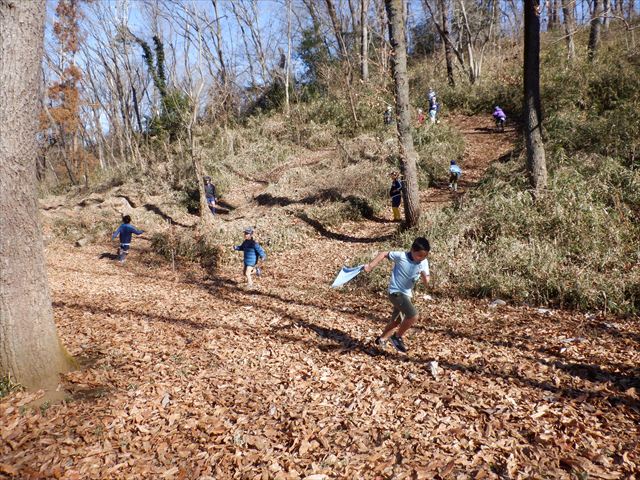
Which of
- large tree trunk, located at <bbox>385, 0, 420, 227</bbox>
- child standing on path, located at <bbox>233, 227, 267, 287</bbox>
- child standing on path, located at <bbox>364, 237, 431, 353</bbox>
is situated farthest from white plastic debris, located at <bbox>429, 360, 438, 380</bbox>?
large tree trunk, located at <bbox>385, 0, 420, 227</bbox>


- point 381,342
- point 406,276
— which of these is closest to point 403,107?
point 406,276

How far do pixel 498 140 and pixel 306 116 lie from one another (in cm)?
1116

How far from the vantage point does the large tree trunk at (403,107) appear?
32.3 ft

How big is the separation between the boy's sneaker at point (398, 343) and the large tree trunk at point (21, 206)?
166 inches

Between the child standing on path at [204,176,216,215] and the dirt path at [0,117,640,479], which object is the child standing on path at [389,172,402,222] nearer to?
the dirt path at [0,117,640,479]

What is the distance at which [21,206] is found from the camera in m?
3.85

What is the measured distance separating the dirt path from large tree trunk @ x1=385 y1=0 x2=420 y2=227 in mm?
4155

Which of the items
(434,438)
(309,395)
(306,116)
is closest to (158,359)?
(309,395)

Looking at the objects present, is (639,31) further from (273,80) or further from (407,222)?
(273,80)

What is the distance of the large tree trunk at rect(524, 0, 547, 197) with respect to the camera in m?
9.55

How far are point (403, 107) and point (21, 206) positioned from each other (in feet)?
28.5

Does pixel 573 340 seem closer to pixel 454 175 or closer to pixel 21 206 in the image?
pixel 21 206

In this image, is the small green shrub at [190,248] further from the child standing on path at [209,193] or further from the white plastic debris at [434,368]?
the white plastic debris at [434,368]

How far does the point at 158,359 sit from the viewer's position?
204 inches
